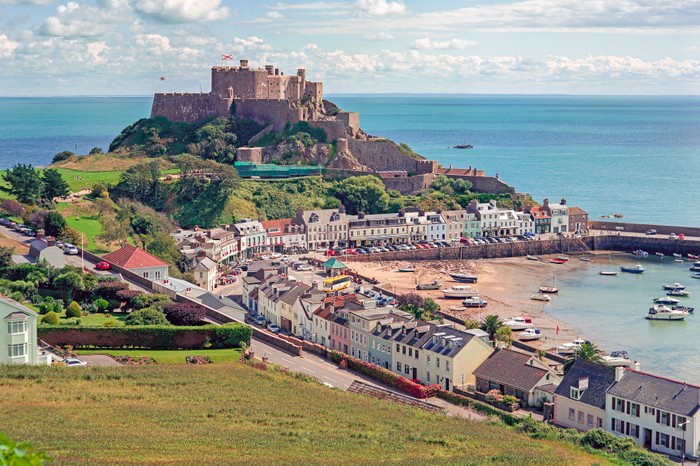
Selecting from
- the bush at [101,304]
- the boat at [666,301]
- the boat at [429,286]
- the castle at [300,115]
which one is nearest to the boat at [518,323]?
the boat at [429,286]

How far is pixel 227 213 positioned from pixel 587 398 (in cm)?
4822

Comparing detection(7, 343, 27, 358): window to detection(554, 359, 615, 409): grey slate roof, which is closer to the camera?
detection(554, 359, 615, 409): grey slate roof

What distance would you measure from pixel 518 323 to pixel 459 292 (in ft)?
30.9

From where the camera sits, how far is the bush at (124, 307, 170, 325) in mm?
41000

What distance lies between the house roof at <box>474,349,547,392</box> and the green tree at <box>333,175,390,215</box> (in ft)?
145

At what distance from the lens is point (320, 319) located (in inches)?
1818

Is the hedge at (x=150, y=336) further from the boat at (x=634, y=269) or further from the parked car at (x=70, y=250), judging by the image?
the boat at (x=634, y=269)

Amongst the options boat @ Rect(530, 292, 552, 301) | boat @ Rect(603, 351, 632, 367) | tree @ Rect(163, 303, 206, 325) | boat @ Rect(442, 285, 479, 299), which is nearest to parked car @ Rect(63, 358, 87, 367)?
tree @ Rect(163, 303, 206, 325)

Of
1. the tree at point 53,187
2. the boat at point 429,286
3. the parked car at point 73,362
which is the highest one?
the tree at point 53,187

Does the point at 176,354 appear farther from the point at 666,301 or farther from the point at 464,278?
the point at 666,301

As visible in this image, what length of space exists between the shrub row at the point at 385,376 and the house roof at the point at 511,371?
2096 mm

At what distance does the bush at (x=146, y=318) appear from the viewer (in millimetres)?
41000

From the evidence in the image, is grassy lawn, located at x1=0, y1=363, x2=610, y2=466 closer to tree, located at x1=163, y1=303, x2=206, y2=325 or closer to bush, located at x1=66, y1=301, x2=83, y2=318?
tree, located at x1=163, y1=303, x2=206, y2=325

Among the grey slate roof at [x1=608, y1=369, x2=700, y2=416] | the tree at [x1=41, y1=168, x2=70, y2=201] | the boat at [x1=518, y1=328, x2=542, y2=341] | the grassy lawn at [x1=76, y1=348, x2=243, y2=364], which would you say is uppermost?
the tree at [x1=41, y1=168, x2=70, y2=201]
